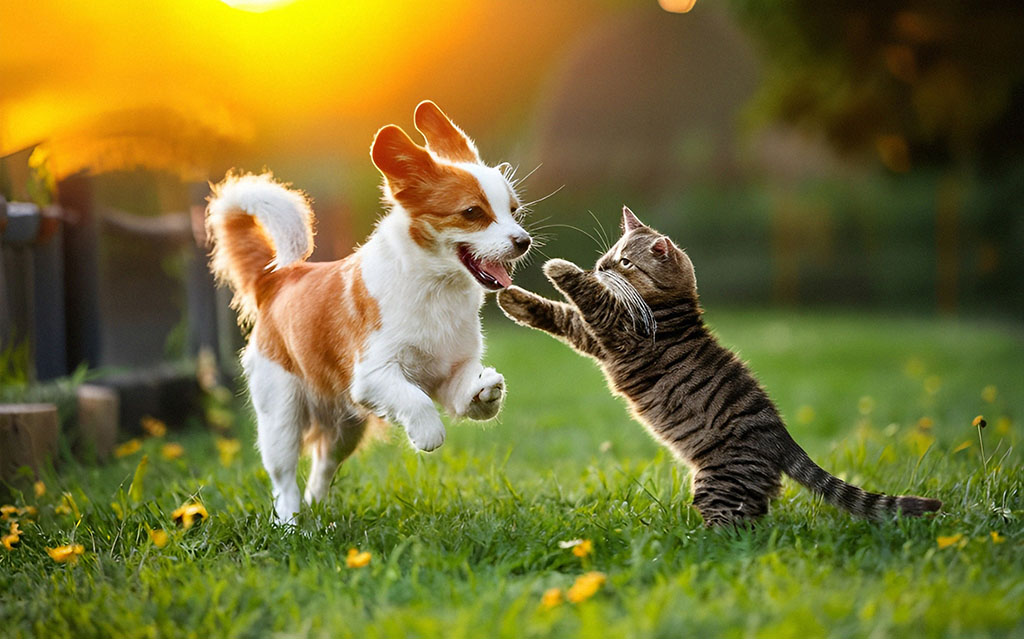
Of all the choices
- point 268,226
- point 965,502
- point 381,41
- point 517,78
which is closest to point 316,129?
point 381,41

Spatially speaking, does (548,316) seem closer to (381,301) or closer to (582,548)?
(381,301)

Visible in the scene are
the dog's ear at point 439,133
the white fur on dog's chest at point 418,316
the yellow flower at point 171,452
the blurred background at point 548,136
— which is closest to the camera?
the white fur on dog's chest at point 418,316

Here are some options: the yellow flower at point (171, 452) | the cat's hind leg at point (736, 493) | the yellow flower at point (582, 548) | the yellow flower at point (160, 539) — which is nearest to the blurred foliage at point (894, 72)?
the yellow flower at point (171, 452)

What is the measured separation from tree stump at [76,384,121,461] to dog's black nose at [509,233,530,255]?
9.36 ft

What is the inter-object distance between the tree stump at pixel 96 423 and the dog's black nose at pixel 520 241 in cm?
285

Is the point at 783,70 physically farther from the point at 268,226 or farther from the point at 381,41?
the point at 268,226

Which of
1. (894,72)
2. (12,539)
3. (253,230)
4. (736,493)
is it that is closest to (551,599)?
(736,493)

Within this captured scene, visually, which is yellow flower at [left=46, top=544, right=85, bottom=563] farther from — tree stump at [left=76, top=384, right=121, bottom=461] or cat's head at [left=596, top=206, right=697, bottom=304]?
cat's head at [left=596, top=206, right=697, bottom=304]

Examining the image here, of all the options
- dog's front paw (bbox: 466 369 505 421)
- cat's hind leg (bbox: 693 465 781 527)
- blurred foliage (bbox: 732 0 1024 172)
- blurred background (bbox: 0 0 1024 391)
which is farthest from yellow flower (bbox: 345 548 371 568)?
blurred foliage (bbox: 732 0 1024 172)

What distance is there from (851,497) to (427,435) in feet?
4.35

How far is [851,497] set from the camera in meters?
2.77

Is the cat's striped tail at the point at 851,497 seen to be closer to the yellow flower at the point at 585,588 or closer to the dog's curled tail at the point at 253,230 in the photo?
the yellow flower at the point at 585,588

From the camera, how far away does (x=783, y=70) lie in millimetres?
11742

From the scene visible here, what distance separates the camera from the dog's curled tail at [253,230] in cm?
346
